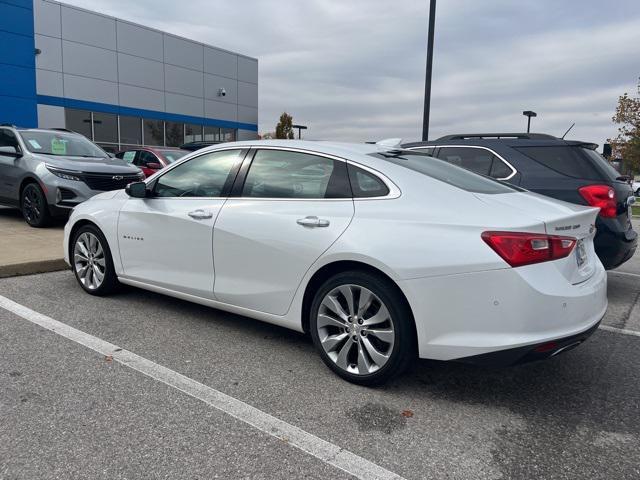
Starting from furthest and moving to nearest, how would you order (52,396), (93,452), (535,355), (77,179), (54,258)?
1. (77,179)
2. (54,258)
3. (52,396)
4. (535,355)
5. (93,452)

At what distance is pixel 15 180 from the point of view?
873cm

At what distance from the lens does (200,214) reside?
3977 mm

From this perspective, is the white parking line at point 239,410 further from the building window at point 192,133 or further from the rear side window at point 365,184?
the building window at point 192,133

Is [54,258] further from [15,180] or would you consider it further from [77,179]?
[15,180]

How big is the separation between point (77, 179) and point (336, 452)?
24.1 feet

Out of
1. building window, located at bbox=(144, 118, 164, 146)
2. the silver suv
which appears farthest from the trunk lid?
building window, located at bbox=(144, 118, 164, 146)

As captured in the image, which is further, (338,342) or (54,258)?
(54,258)

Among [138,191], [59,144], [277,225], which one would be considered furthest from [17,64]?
[277,225]

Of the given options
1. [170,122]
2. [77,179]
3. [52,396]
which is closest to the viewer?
[52,396]

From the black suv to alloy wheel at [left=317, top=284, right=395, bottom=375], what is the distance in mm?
3085

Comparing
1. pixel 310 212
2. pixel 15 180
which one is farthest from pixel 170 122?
pixel 310 212

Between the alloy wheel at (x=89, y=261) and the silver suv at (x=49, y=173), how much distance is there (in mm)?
3580

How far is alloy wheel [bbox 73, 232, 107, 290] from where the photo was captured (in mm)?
4887

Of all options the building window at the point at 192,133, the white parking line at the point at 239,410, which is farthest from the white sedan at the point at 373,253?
the building window at the point at 192,133
